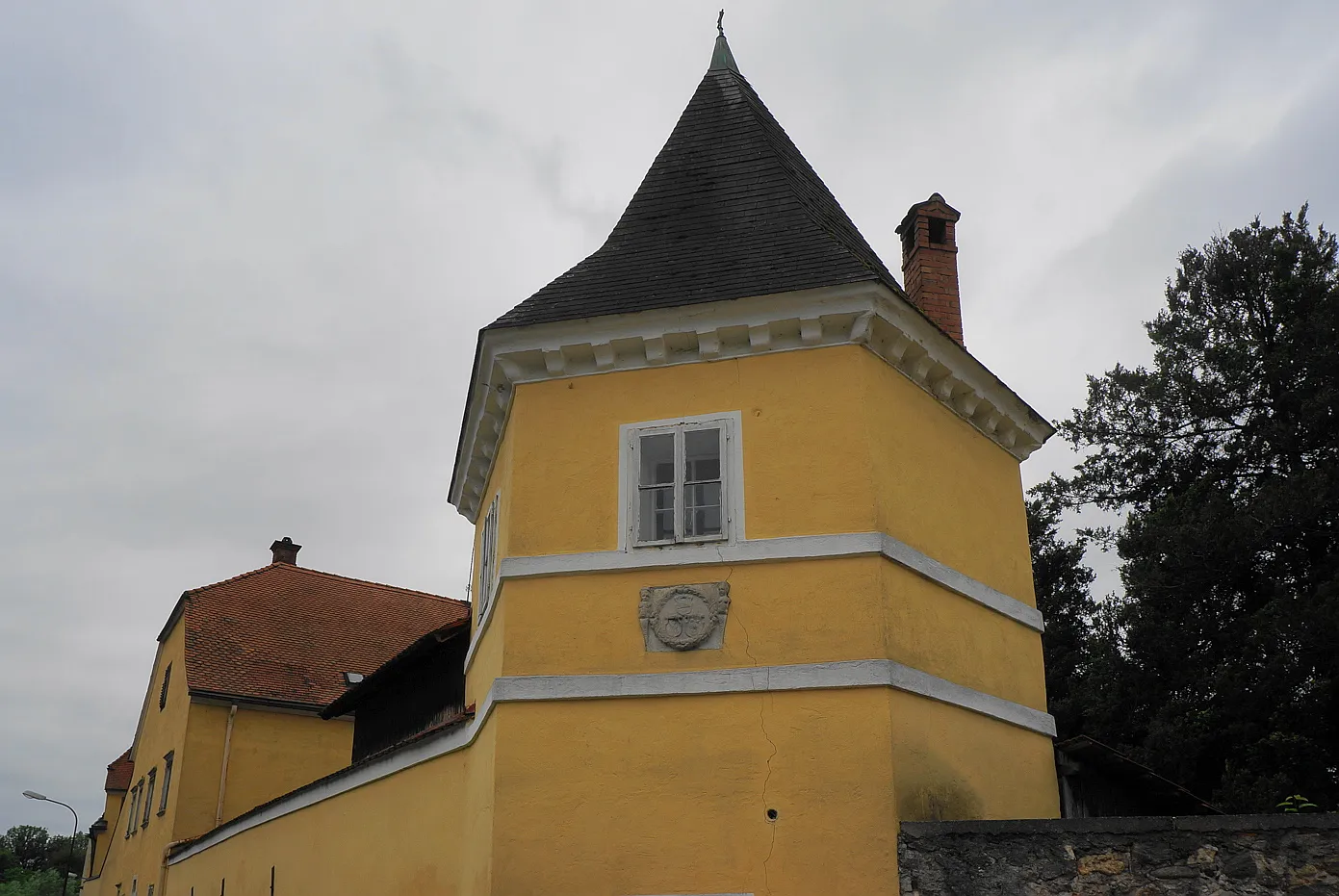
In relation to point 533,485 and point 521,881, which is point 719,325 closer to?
point 533,485

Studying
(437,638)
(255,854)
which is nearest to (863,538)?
(437,638)

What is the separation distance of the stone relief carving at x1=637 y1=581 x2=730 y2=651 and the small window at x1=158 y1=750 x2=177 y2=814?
19.1 m

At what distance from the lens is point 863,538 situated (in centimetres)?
1099

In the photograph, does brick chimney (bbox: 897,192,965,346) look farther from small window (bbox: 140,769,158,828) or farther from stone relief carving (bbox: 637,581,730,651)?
small window (bbox: 140,769,158,828)

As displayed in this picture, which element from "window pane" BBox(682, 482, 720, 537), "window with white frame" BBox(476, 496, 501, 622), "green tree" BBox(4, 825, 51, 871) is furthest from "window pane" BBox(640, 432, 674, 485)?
"green tree" BBox(4, 825, 51, 871)

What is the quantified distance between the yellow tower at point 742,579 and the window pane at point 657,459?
29mm

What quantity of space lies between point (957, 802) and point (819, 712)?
5.88 feet

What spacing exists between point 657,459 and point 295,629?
66.8ft

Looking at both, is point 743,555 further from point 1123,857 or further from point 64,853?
point 64,853

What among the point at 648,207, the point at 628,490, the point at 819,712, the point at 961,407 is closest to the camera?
the point at 819,712

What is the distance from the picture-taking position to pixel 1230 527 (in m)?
26.0

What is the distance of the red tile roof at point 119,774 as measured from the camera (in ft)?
132

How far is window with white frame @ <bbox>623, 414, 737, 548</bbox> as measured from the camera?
1146cm

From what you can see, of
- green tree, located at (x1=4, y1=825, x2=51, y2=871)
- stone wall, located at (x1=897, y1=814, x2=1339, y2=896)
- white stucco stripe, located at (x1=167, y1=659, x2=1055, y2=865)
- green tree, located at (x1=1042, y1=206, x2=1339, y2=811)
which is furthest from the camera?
→ green tree, located at (x1=4, y1=825, x2=51, y2=871)
